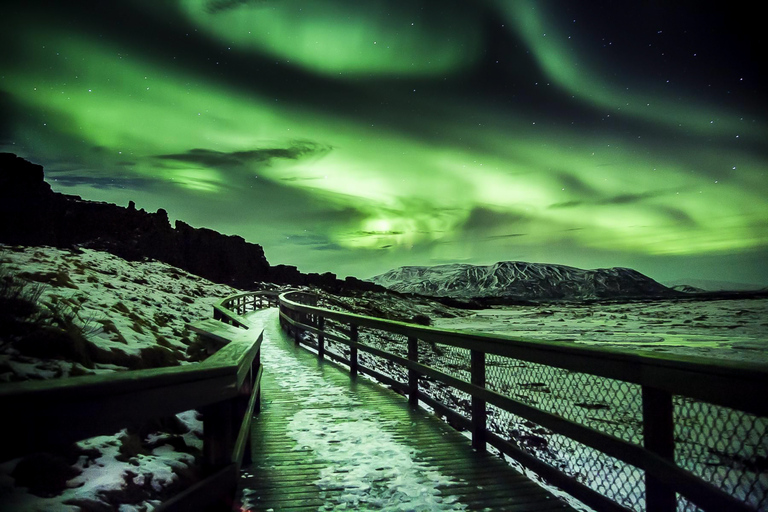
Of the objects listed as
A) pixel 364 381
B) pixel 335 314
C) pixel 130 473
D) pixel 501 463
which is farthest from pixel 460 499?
pixel 335 314

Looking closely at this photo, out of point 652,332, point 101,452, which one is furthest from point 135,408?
point 652,332

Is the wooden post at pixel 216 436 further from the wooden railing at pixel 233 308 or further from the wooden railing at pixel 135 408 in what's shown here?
the wooden railing at pixel 233 308

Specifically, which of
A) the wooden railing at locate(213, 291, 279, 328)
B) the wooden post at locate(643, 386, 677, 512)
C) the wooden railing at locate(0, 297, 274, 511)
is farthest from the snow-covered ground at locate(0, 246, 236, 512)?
the wooden post at locate(643, 386, 677, 512)

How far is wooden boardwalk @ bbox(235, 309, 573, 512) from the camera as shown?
333cm

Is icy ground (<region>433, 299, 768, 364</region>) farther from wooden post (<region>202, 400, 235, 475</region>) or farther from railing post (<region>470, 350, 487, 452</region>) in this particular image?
→ wooden post (<region>202, 400, 235, 475</region>)

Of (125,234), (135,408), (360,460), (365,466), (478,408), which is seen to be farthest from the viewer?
(125,234)

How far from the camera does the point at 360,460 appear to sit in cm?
414

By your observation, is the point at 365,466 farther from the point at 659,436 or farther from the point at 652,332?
the point at 652,332

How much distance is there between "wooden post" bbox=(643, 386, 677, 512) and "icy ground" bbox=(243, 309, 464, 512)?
4.33ft

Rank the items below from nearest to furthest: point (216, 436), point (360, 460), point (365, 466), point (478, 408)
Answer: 1. point (216, 436)
2. point (365, 466)
3. point (360, 460)
4. point (478, 408)

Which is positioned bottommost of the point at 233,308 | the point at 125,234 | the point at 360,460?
the point at 360,460

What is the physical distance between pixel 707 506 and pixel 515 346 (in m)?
1.68

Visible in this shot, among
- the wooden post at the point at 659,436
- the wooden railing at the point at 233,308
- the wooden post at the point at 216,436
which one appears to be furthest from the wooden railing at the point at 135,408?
the wooden railing at the point at 233,308

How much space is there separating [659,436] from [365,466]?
2.46 meters
